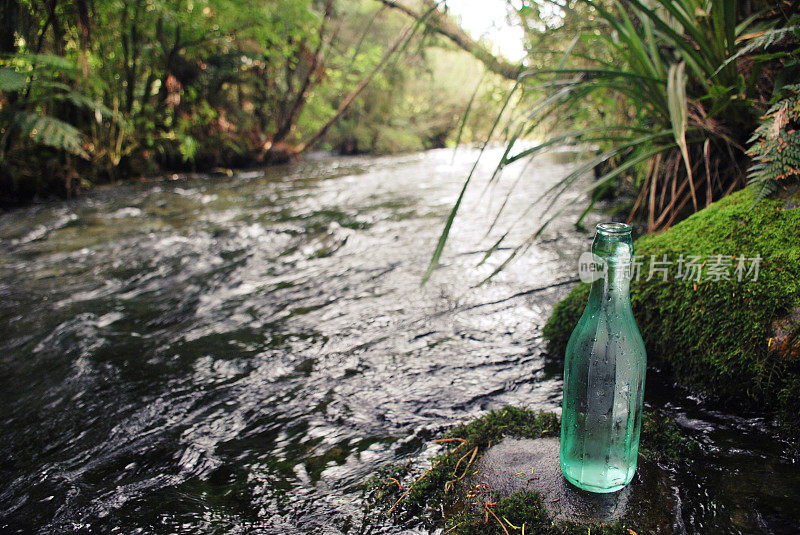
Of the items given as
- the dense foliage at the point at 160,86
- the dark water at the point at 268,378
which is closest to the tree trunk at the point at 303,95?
the dense foliage at the point at 160,86

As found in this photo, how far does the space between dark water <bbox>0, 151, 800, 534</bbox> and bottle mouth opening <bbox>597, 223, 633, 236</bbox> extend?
2.37 feet

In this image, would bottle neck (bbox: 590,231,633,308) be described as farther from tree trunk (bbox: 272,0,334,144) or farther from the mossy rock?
tree trunk (bbox: 272,0,334,144)

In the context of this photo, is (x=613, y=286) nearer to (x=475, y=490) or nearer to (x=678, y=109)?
(x=475, y=490)

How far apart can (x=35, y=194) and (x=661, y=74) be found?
7930 mm

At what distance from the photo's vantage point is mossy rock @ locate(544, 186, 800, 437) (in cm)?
159

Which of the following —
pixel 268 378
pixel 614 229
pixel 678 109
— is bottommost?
pixel 268 378

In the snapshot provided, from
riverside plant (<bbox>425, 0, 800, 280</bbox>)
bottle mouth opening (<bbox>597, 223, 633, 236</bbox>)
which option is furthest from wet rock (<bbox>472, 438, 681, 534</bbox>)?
riverside plant (<bbox>425, 0, 800, 280</bbox>)

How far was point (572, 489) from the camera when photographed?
4.18 feet

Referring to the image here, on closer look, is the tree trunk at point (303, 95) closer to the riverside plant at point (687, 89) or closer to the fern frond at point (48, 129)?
the fern frond at point (48, 129)

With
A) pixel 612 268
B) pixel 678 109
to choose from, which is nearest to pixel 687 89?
pixel 678 109

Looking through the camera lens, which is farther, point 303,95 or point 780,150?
point 303,95

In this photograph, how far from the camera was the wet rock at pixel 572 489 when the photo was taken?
1174 mm

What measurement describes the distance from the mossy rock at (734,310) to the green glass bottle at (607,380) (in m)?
0.68

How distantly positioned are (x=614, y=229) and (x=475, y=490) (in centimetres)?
80
